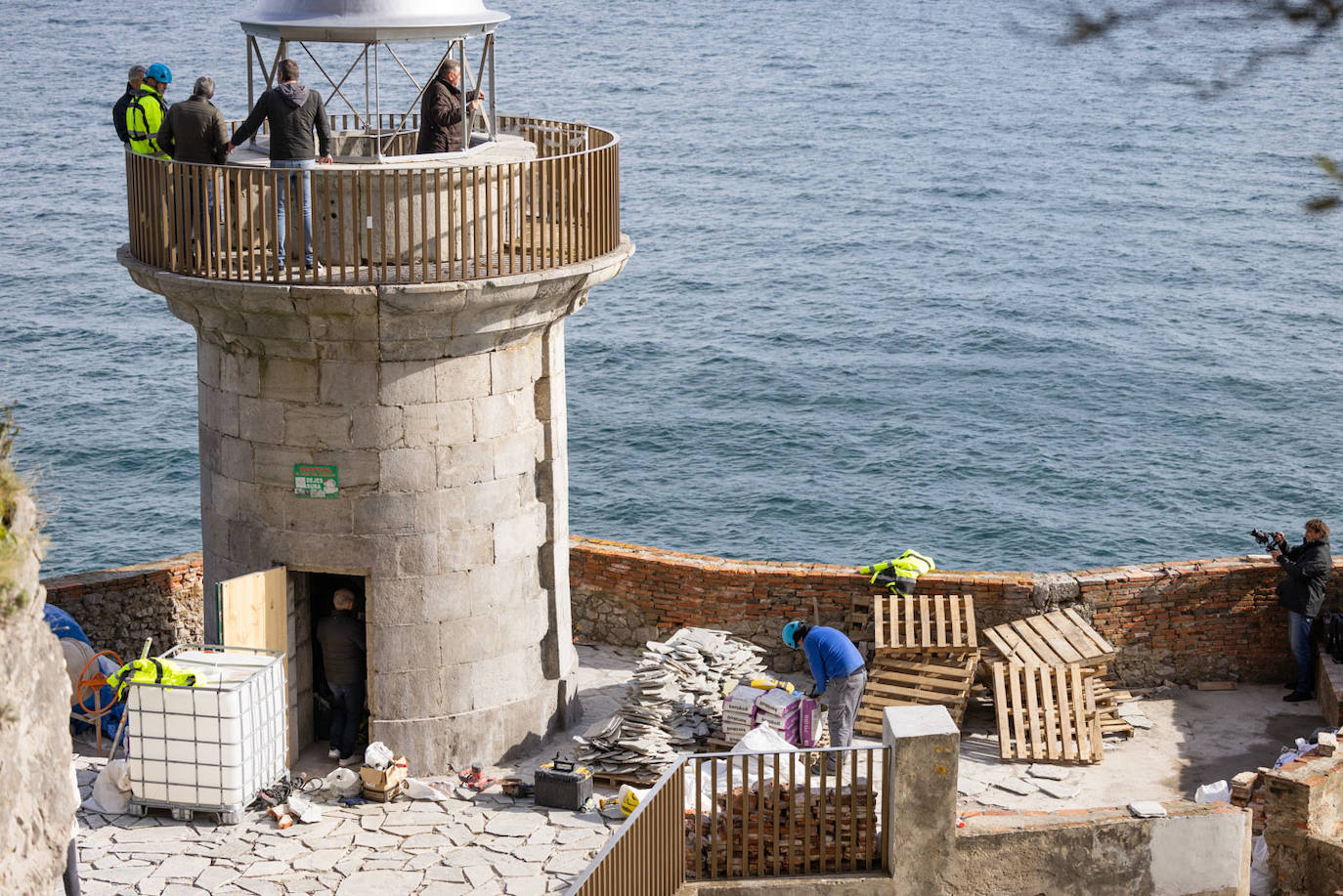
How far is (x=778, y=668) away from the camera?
2050cm

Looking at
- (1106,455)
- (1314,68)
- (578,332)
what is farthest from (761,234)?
(1314,68)

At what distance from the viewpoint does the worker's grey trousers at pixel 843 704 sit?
17.5 m

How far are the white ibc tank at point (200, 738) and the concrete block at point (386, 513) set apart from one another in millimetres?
1609

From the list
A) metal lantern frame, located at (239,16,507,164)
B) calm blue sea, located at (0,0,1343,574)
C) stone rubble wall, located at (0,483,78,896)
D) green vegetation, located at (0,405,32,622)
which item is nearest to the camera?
stone rubble wall, located at (0,483,78,896)

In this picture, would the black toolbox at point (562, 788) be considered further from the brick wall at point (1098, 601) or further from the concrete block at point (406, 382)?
the brick wall at point (1098, 601)

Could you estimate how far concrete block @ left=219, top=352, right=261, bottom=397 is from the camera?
17188 millimetres

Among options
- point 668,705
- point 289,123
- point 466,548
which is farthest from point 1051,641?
point 289,123

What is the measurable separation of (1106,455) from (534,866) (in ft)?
102

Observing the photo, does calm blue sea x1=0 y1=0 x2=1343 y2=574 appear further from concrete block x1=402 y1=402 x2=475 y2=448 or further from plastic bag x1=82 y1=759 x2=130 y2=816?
plastic bag x1=82 y1=759 x2=130 y2=816

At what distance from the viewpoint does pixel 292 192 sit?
53.1 feet

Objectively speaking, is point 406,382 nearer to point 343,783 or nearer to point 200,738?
point 200,738

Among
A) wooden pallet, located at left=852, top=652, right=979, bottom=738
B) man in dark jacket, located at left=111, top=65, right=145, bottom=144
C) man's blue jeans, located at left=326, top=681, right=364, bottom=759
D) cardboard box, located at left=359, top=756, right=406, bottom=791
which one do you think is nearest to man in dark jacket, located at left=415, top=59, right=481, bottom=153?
man in dark jacket, located at left=111, top=65, right=145, bottom=144

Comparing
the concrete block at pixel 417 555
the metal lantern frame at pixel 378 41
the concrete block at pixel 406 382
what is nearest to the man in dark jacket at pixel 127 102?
the metal lantern frame at pixel 378 41

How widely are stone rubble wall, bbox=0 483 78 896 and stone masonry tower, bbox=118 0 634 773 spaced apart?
7.70 meters
